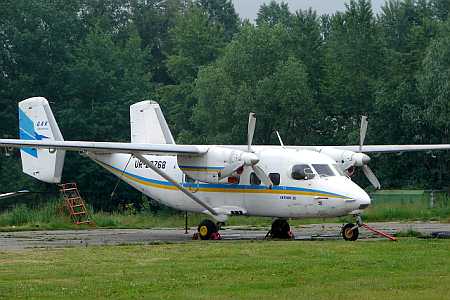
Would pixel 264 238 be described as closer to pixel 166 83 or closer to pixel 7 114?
pixel 7 114

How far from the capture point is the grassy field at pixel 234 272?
1800 centimetres

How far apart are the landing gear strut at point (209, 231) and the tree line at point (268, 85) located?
3335 cm

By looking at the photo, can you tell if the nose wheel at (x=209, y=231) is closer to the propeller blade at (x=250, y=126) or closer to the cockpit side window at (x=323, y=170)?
the propeller blade at (x=250, y=126)

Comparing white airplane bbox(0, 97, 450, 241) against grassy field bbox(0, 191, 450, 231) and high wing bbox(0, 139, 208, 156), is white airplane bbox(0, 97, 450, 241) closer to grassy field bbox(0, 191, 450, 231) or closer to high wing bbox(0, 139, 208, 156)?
high wing bbox(0, 139, 208, 156)

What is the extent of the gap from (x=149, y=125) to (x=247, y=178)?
5.65 m

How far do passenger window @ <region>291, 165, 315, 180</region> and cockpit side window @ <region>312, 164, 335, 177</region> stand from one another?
0.19 m

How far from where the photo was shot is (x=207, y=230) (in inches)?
1224

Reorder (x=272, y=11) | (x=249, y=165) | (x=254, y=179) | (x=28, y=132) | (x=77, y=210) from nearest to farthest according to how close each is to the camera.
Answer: (x=249, y=165), (x=254, y=179), (x=28, y=132), (x=77, y=210), (x=272, y=11)

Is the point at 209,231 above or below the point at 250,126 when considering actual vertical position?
below

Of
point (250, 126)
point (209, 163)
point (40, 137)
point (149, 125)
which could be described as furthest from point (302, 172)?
point (40, 137)

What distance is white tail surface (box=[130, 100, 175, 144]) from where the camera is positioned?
35.4m

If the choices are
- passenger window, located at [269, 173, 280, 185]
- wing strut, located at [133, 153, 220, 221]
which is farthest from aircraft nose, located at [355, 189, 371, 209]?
wing strut, located at [133, 153, 220, 221]

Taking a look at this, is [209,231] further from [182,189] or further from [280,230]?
[280,230]

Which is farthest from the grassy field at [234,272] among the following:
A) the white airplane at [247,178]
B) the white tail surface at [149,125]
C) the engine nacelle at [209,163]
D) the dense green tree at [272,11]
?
the dense green tree at [272,11]
